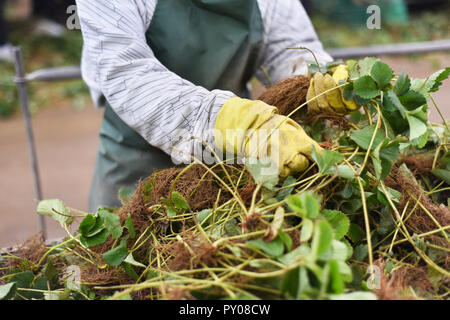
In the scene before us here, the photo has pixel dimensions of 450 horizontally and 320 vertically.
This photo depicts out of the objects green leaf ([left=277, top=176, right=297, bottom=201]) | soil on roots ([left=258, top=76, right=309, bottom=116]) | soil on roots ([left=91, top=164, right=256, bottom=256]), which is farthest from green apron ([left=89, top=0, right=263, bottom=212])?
green leaf ([left=277, top=176, right=297, bottom=201])

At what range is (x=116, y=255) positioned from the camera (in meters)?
0.70

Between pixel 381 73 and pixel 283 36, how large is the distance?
48cm

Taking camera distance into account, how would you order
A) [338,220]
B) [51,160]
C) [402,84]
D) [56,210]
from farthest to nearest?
[51,160]
[56,210]
[402,84]
[338,220]

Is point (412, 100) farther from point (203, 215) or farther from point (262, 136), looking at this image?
point (203, 215)

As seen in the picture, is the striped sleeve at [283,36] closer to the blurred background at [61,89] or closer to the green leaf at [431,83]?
the blurred background at [61,89]

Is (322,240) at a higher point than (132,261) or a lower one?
higher

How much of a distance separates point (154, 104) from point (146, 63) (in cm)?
9

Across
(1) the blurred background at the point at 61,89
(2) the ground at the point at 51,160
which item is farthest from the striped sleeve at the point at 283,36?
(2) the ground at the point at 51,160

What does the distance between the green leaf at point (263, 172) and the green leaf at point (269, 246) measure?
0.10m

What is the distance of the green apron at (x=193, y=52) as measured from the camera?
102 cm

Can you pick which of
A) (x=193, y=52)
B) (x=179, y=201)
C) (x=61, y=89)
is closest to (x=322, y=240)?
(x=179, y=201)

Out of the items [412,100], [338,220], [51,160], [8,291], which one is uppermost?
[412,100]

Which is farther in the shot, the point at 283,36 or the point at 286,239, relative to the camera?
the point at 283,36
